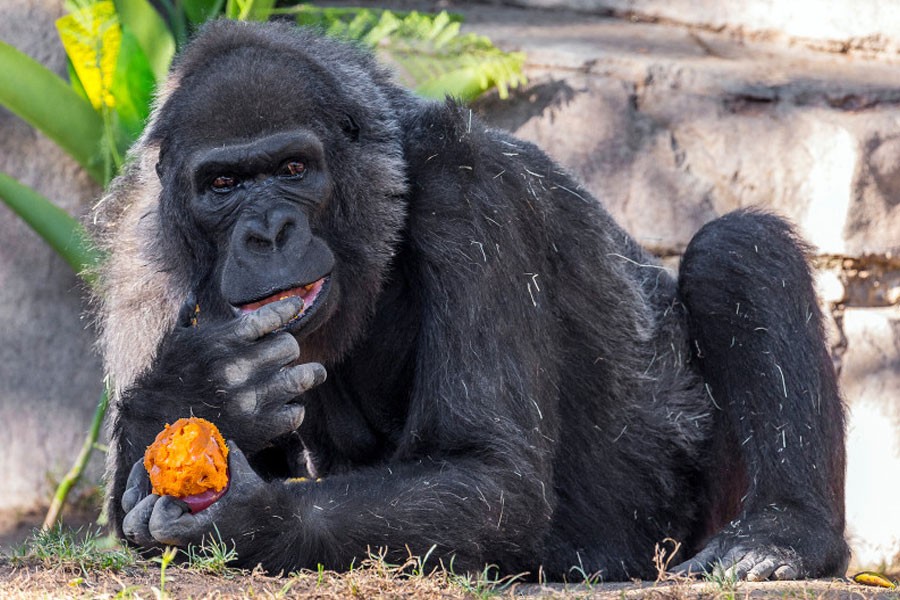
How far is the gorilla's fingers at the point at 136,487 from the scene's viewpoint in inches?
164

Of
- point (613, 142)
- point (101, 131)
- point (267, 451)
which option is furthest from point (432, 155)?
point (101, 131)

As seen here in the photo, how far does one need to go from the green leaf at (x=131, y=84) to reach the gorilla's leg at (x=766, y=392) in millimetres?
3627

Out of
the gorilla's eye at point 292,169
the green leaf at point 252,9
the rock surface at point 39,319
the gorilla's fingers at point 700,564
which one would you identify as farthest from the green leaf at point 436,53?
the gorilla's fingers at point 700,564

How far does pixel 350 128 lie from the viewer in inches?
186

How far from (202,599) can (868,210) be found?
5.12 m

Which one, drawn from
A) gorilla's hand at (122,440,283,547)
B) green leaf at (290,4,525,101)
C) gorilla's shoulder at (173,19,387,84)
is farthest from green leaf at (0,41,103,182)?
gorilla's hand at (122,440,283,547)

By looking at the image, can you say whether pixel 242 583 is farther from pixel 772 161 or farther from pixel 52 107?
pixel 772 161

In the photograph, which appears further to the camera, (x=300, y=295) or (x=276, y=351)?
(x=300, y=295)

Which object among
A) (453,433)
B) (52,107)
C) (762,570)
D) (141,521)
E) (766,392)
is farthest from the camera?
(52,107)

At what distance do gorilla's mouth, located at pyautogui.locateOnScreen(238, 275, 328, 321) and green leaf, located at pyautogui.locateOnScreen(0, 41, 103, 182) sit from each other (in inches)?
152

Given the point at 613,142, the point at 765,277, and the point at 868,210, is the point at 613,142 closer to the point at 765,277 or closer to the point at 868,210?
the point at 868,210

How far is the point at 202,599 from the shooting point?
11.0ft

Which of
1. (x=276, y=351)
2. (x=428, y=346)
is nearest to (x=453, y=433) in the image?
(x=428, y=346)

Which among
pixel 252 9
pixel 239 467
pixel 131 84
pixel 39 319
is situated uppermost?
pixel 252 9
